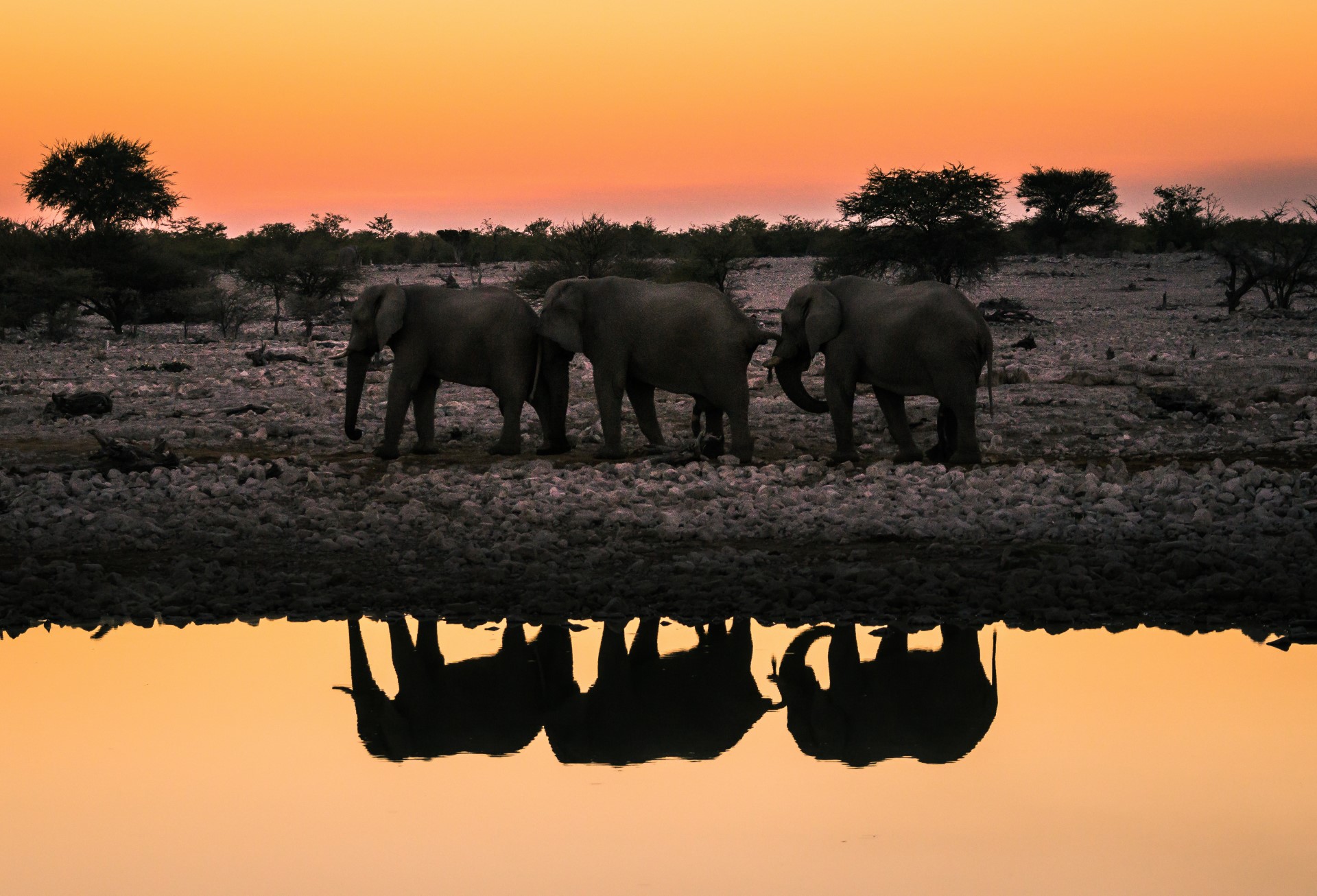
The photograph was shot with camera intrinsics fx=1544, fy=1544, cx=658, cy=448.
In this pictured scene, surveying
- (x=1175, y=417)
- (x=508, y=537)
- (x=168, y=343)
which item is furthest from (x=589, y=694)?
(x=168, y=343)

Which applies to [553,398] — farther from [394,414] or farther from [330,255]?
[330,255]

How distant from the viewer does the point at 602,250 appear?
29.6 m

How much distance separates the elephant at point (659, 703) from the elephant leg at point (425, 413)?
502 centimetres

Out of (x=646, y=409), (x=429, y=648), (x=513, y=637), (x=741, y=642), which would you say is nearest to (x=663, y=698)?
(x=741, y=642)

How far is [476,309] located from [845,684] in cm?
618

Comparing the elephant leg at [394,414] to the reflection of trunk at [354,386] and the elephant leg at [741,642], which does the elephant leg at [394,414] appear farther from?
the elephant leg at [741,642]

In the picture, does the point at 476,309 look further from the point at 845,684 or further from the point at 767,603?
the point at 845,684

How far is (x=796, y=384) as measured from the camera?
13.1 metres

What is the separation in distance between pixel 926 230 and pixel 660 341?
848 inches

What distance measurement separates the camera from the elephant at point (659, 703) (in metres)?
6.56

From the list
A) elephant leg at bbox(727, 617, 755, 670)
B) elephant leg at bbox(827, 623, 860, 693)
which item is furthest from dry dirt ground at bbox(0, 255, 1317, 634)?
elephant leg at bbox(827, 623, 860, 693)

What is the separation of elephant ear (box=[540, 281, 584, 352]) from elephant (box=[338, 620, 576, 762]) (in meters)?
4.31

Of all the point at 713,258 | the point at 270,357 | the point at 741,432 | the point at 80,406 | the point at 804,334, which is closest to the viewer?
the point at 741,432

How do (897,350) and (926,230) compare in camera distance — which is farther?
(926,230)
